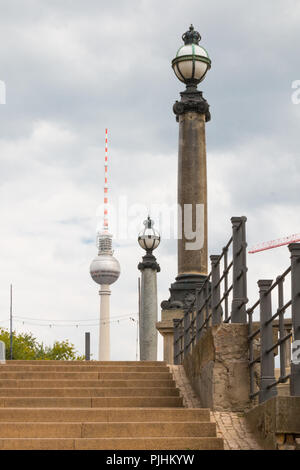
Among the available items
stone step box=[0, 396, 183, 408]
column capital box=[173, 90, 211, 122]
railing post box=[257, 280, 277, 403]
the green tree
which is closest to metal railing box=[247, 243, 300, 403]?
railing post box=[257, 280, 277, 403]

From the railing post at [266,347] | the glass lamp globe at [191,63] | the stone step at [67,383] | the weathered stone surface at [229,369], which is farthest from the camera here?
the glass lamp globe at [191,63]

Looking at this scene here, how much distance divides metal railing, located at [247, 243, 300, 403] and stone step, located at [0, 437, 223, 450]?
100 centimetres

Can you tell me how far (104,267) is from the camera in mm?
151375

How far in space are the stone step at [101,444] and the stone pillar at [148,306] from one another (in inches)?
787

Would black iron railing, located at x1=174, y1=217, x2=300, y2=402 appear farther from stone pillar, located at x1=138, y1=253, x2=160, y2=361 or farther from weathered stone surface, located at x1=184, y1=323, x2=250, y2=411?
stone pillar, located at x1=138, y1=253, x2=160, y2=361

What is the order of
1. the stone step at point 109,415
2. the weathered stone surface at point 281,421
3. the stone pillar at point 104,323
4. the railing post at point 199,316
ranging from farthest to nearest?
the stone pillar at point 104,323 → the railing post at point 199,316 → the stone step at point 109,415 → the weathered stone surface at point 281,421

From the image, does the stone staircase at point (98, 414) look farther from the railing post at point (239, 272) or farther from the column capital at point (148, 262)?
the column capital at point (148, 262)

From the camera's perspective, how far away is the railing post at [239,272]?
10.0 meters

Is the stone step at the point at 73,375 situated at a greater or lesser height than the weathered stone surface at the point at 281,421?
greater

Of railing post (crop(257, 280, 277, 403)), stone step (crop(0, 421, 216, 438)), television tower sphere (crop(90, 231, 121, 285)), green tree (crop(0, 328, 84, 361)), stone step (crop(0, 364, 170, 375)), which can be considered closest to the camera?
A: stone step (crop(0, 421, 216, 438))

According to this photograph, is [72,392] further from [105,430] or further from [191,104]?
[191,104]

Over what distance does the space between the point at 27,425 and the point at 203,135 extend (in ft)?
45.9

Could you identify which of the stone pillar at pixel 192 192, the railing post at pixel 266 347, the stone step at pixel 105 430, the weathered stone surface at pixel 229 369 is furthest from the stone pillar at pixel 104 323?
the railing post at pixel 266 347

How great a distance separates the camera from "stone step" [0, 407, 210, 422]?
9.33 m
